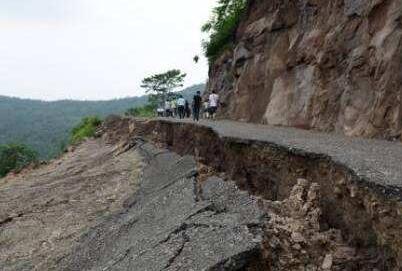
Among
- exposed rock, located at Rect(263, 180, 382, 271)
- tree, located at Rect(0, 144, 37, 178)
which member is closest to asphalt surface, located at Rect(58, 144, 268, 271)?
exposed rock, located at Rect(263, 180, 382, 271)

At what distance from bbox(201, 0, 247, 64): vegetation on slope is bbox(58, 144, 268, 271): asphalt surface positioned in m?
20.0

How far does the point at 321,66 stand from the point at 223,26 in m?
18.1

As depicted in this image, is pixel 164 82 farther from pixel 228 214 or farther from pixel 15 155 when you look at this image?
pixel 228 214

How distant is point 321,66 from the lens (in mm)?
17938

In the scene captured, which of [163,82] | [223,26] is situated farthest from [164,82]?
[223,26]

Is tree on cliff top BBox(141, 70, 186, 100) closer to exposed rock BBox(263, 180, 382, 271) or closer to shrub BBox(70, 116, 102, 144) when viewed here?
shrub BBox(70, 116, 102, 144)

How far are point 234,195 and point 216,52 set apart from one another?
27835 mm

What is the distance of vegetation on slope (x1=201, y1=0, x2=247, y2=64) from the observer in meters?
34.7

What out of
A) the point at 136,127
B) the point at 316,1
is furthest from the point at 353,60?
the point at 136,127

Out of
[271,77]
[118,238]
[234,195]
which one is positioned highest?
[271,77]

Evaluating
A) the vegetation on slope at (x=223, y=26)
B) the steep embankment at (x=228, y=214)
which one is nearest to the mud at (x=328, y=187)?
the steep embankment at (x=228, y=214)

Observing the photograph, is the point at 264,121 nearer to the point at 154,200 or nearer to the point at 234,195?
the point at 154,200

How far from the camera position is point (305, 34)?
2112cm

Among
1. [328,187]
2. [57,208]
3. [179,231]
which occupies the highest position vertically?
[328,187]
